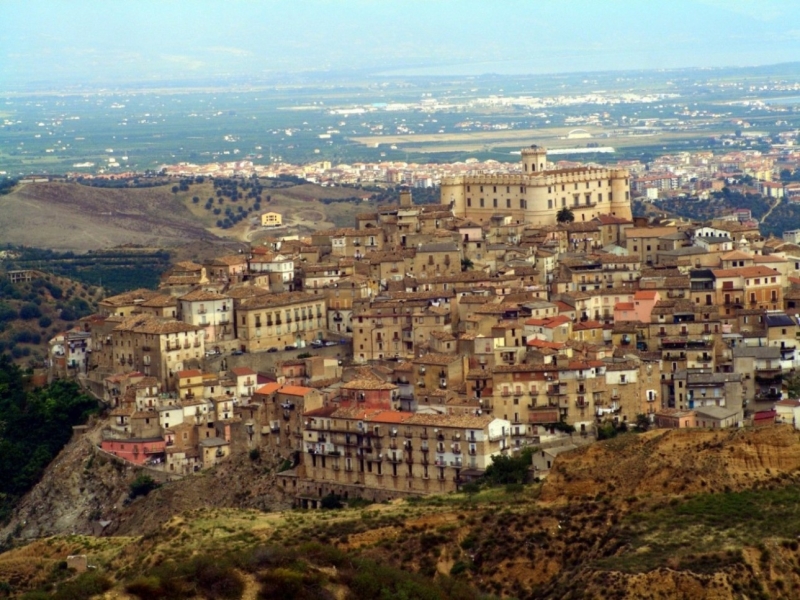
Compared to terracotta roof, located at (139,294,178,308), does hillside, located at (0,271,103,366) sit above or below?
below

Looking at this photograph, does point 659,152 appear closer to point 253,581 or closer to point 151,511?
point 151,511

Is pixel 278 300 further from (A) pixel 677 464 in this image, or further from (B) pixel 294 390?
(A) pixel 677 464

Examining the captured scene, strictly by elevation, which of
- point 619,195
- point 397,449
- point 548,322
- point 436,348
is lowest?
point 397,449

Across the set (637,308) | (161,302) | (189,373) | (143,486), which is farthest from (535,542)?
(161,302)

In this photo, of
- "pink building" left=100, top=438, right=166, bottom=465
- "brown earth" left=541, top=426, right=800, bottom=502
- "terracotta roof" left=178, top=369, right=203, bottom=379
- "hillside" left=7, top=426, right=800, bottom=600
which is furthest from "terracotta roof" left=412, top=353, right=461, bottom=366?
"brown earth" left=541, top=426, right=800, bottom=502

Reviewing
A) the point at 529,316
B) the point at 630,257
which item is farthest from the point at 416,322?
the point at 630,257

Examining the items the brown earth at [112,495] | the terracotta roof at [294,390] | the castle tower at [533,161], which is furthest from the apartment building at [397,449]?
the castle tower at [533,161]

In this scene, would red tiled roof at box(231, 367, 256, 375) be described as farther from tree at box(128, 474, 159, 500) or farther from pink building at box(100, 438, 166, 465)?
tree at box(128, 474, 159, 500)
